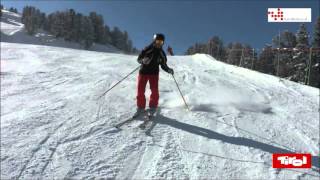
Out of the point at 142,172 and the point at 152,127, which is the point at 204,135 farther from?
the point at 142,172

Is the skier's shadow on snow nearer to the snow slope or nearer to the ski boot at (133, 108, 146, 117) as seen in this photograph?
the snow slope

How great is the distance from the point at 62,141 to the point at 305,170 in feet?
14.8

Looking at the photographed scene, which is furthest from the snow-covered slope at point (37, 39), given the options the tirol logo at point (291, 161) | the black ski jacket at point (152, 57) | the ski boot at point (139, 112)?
the tirol logo at point (291, 161)

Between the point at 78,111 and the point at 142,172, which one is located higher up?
the point at 78,111

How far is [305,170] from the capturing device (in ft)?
24.2

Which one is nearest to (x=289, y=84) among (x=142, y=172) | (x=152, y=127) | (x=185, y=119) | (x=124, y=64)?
(x=124, y=64)

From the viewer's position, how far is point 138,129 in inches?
317

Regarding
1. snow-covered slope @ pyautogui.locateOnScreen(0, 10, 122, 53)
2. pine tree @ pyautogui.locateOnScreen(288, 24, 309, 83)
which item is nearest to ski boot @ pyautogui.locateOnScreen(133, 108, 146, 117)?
pine tree @ pyautogui.locateOnScreen(288, 24, 309, 83)

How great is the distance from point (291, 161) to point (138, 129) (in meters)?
3.07

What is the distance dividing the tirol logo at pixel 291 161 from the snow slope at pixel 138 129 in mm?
141

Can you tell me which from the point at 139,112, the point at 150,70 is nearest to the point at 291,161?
the point at 139,112

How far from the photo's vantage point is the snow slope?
6.58 metres

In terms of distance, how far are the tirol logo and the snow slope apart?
141 millimetres

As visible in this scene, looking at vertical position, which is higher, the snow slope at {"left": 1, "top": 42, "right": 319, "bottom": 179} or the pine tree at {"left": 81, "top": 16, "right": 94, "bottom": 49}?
the pine tree at {"left": 81, "top": 16, "right": 94, "bottom": 49}
